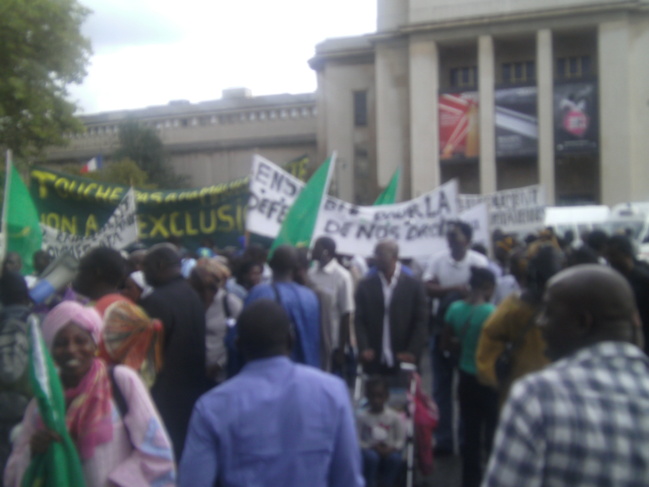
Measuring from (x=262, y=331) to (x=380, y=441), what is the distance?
2521 mm

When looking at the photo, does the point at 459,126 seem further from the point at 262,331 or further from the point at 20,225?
the point at 262,331

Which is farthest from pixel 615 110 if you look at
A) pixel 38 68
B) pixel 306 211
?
pixel 306 211

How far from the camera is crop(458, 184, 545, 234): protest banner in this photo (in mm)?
14562

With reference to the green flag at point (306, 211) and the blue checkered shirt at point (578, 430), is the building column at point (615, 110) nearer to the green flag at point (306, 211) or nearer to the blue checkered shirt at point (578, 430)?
the green flag at point (306, 211)

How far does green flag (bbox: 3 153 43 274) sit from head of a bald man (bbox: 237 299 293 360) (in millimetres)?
5216

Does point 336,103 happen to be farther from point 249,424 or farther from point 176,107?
point 249,424

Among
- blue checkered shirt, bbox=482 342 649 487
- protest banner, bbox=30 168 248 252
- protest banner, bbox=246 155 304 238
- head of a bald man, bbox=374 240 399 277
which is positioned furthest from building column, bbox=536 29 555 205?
blue checkered shirt, bbox=482 342 649 487

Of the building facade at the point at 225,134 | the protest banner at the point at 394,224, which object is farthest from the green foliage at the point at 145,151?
the protest banner at the point at 394,224

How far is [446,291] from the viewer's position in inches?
249

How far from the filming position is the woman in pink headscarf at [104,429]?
287cm

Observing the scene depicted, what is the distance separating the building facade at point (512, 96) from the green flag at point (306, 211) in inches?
1127

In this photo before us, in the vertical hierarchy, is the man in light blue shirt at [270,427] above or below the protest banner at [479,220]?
below

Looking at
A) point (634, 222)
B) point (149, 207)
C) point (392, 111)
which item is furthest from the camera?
point (392, 111)

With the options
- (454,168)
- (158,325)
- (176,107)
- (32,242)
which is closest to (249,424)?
(158,325)
